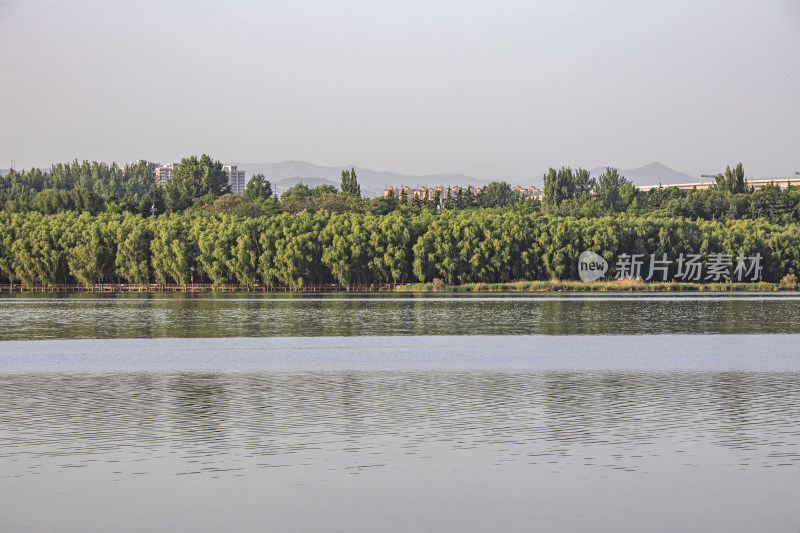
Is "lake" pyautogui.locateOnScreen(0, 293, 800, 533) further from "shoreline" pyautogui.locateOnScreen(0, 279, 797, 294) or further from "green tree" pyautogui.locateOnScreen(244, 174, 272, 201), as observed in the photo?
"green tree" pyautogui.locateOnScreen(244, 174, 272, 201)

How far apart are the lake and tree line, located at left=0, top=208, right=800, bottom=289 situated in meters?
44.0

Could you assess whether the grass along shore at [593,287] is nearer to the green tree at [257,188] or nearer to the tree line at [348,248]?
the tree line at [348,248]

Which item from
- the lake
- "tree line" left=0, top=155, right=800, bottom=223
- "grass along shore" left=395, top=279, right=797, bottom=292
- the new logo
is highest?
"tree line" left=0, top=155, right=800, bottom=223

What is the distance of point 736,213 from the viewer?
307 feet

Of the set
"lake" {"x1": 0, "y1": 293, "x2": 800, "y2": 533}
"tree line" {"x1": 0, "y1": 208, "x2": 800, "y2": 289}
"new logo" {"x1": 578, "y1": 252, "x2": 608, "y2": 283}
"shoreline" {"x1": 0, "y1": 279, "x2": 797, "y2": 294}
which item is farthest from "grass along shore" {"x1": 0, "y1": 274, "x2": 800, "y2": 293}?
"lake" {"x1": 0, "y1": 293, "x2": 800, "y2": 533}

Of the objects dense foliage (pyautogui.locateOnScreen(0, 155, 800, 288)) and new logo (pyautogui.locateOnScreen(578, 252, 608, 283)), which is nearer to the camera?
dense foliage (pyautogui.locateOnScreen(0, 155, 800, 288))

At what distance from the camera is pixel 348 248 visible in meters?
74.3

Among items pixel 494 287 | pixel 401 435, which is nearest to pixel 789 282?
pixel 494 287

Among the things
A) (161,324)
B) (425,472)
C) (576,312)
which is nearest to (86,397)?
(425,472)

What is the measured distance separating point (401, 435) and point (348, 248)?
60.8 meters

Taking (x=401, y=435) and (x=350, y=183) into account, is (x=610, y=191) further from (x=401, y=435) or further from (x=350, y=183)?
(x=401, y=435)

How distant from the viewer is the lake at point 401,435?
9875 mm

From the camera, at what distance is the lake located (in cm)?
988

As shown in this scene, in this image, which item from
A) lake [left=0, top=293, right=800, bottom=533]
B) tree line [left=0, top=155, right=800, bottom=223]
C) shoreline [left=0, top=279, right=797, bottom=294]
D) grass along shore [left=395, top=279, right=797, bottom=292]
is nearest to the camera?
lake [left=0, top=293, right=800, bottom=533]
